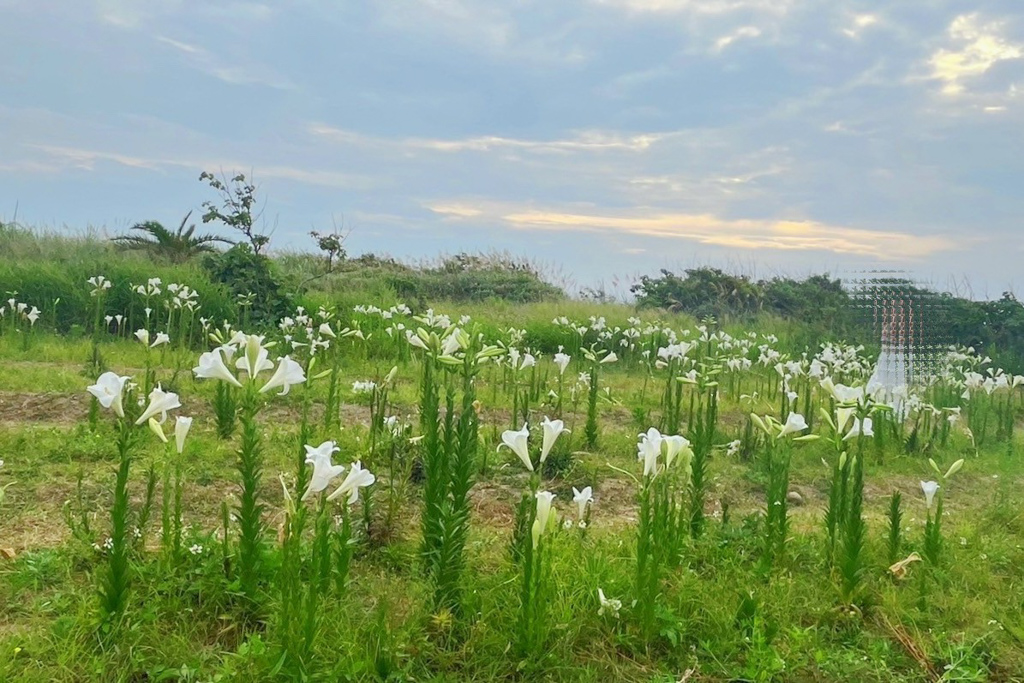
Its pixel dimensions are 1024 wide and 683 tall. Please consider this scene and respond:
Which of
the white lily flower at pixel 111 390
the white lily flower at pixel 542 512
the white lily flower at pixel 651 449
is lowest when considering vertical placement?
the white lily flower at pixel 542 512

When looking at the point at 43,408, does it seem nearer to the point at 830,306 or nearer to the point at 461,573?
the point at 461,573

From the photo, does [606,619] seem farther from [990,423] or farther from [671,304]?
[671,304]

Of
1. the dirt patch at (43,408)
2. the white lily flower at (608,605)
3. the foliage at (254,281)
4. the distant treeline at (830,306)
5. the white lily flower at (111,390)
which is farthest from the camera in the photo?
the distant treeline at (830,306)

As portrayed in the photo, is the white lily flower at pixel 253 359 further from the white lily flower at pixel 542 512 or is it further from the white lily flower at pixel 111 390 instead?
the white lily flower at pixel 542 512

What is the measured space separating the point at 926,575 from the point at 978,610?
28 centimetres

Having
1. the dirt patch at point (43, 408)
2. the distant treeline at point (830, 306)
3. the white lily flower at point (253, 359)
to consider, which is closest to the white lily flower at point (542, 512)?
the white lily flower at point (253, 359)

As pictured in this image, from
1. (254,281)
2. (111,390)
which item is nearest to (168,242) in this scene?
(254,281)

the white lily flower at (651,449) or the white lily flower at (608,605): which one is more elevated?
the white lily flower at (651,449)

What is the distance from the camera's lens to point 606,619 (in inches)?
110

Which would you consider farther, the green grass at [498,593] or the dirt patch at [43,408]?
the dirt patch at [43,408]

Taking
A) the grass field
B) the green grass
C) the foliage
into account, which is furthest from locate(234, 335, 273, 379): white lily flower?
the foliage

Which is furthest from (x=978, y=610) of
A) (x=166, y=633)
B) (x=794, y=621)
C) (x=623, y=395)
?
(x=623, y=395)

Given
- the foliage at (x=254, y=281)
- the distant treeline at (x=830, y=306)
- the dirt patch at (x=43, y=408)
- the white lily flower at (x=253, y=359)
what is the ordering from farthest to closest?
the distant treeline at (x=830, y=306) < the foliage at (x=254, y=281) < the dirt patch at (x=43, y=408) < the white lily flower at (x=253, y=359)

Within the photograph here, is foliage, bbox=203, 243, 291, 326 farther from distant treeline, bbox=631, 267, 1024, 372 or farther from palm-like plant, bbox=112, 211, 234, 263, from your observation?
distant treeline, bbox=631, 267, 1024, 372
